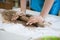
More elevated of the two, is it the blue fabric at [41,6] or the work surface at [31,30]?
the blue fabric at [41,6]

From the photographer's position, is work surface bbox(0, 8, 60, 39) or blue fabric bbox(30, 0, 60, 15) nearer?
work surface bbox(0, 8, 60, 39)

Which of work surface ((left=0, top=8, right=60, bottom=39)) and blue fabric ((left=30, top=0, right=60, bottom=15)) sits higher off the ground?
blue fabric ((left=30, top=0, right=60, bottom=15))

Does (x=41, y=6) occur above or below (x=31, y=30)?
above

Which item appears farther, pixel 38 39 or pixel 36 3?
pixel 36 3

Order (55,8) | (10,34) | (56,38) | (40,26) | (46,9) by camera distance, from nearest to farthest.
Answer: (56,38)
(10,34)
(40,26)
(46,9)
(55,8)

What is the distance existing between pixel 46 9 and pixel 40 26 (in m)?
0.18

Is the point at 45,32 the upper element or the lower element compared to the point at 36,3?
lower

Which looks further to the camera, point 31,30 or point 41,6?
point 41,6

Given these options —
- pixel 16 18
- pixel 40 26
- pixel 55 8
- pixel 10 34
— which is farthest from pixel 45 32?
pixel 55 8

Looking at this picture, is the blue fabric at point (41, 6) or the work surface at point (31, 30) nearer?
the work surface at point (31, 30)

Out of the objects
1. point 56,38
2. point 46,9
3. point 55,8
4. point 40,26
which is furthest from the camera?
point 55,8

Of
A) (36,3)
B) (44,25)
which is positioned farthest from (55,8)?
(44,25)

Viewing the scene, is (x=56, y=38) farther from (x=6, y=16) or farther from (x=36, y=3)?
(x=36, y=3)

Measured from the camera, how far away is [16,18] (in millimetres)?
1211
